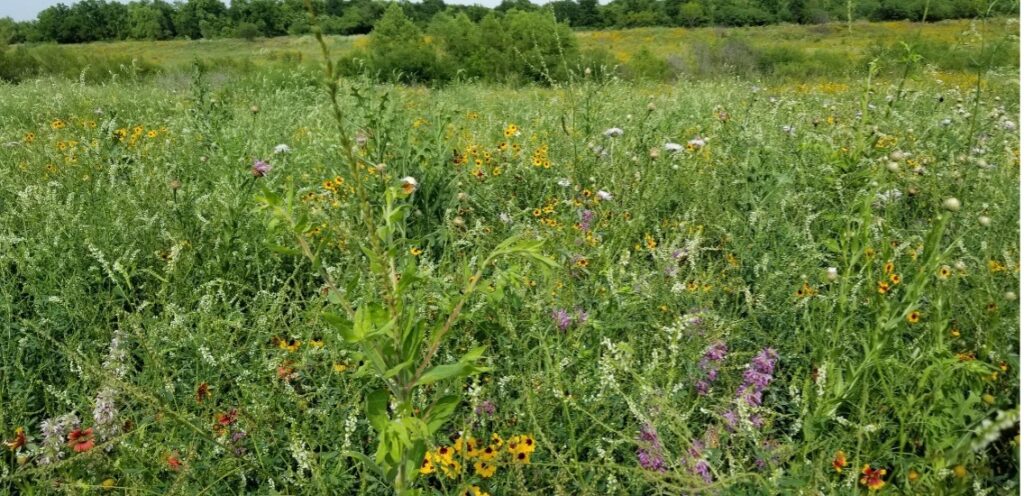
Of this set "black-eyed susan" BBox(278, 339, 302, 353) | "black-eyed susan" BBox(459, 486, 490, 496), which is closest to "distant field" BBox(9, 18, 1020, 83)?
"black-eyed susan" BBox(459, 486, 490, 496)

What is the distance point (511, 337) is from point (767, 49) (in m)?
20.7

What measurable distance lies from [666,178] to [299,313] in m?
1.71

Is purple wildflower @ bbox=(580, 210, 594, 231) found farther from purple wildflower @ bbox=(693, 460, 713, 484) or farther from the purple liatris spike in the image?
purple wildflower @ bbox=(693, 460, 713, 484)

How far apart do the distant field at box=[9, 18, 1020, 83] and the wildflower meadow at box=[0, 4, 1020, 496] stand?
1.11 ft

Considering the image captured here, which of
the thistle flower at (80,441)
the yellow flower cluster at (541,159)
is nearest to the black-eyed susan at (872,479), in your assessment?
the thistle flower at (80,441)

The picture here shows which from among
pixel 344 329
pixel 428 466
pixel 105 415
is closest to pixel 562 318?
pixel 428 466

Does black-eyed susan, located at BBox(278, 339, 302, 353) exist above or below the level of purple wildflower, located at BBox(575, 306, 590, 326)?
above

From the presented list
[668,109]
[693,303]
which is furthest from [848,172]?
[668,109]

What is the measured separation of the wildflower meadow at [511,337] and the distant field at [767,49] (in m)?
0.34

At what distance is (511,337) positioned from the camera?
70.3 inches

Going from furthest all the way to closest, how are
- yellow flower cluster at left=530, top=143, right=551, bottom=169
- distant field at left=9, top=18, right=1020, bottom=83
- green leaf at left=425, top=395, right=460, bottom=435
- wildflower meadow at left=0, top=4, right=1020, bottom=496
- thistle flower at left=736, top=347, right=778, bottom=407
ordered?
yellow flower cluster at left=530, top=143, right=551, bottom=169, distant field at left=9, top=18, right=1020, bottom=83, thistle flower at left=736, top=347, right=778, bottom=407, wildflower meadow at left=0, top=4, right=1020, bottom=496, green leaf at left=425, top=395, right=460, bottom=435

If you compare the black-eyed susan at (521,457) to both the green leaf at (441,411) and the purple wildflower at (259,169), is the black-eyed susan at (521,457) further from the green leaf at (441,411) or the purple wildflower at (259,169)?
the purple wildflower at (259,169)

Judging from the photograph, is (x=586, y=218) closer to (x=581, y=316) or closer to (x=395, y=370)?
(x=581, y=316)

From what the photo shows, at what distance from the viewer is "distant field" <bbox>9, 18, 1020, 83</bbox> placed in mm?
2934
